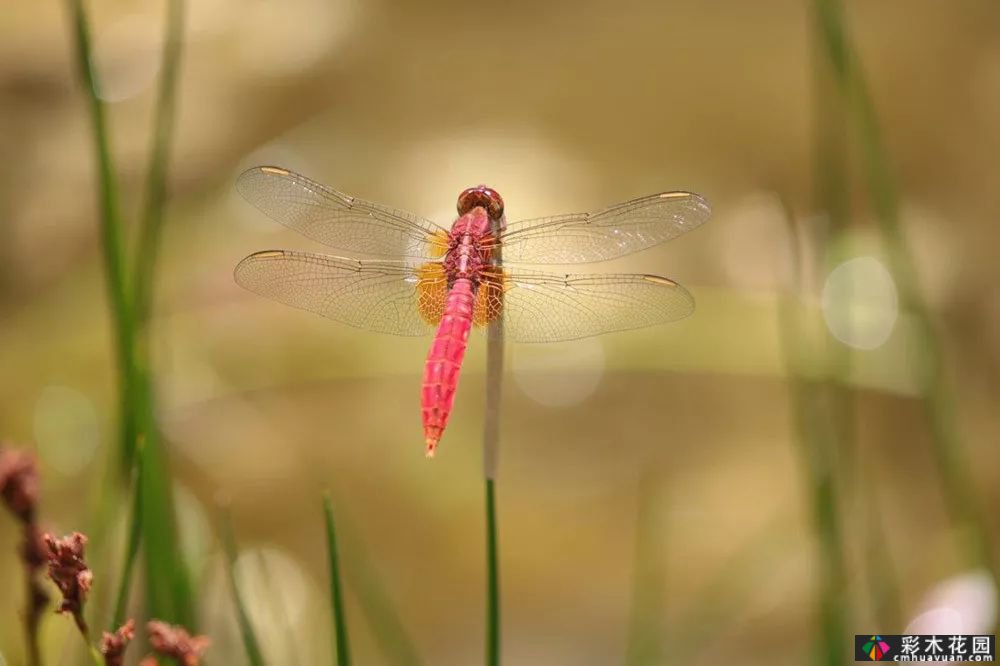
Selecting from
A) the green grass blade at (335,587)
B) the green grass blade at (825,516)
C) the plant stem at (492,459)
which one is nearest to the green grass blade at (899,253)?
the green grass blade at (825,516)

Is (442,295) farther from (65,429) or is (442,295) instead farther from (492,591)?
(65,429)

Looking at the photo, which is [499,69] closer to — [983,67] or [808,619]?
[983,67]

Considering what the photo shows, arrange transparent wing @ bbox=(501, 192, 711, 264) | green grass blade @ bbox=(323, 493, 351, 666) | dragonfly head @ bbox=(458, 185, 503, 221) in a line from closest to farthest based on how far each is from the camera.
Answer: green grass blade @ bbox=(323, 493, 351, 666)
dragonfly head @ bbox=(458, 185, 503, 221)
transparent wing @ bbox=(501, 192, 711, 264)

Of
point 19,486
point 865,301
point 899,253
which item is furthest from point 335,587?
point 865,301

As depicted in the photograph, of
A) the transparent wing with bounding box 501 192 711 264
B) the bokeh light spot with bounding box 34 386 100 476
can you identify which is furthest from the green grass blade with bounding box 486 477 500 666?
the bokeh light spot with bounding box 34 386 100 476

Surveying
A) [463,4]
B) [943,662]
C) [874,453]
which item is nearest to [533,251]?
[943,662]

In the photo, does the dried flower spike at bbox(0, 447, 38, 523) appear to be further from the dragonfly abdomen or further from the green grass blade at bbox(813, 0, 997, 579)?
the green grass blade at bbox(813, 0, 997, 579)
